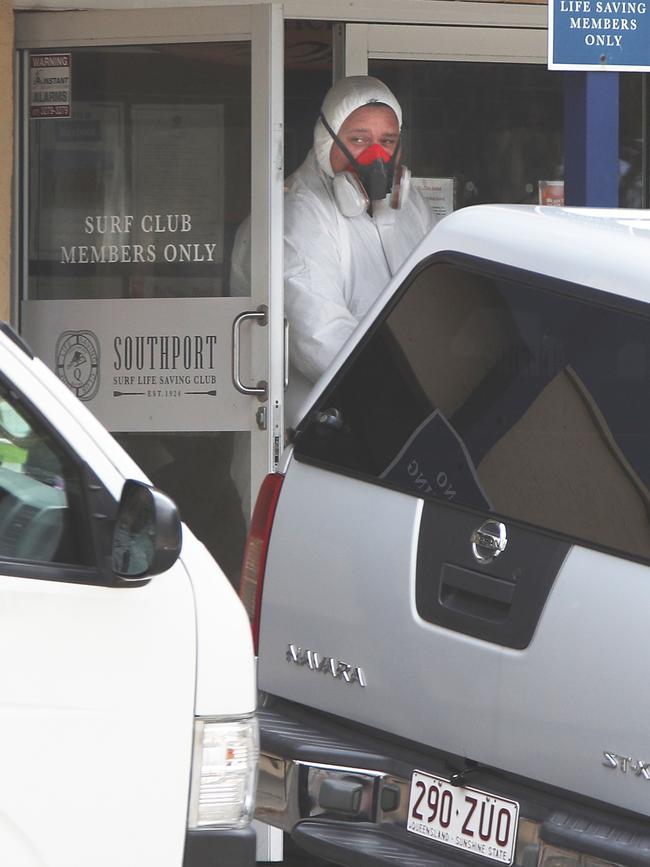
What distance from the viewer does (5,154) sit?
18.2ft

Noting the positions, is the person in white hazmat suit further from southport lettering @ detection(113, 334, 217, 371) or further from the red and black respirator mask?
southport lettering @ detection(113, 334, 217, 371)

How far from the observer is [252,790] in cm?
273

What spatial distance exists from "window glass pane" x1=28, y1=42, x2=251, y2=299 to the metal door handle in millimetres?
201

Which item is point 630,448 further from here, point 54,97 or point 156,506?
point 54,97

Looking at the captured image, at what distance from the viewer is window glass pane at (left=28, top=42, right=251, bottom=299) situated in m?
5.43

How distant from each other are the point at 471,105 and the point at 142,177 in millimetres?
1626

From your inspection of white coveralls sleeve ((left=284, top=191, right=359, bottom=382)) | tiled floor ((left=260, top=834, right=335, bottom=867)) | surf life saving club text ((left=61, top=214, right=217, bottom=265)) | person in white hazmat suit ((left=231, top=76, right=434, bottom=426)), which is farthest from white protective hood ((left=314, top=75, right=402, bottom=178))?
tiled floor ((left=260, top=834, right=335, bottom=867))

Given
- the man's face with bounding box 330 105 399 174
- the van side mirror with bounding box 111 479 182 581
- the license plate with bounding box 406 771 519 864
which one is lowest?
the license plate with bounding box 406 771 519 864

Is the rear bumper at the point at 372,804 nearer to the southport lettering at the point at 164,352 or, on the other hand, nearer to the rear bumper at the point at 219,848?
the rear bumper at the point at 219,848

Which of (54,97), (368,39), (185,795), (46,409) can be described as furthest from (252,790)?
(368,39)

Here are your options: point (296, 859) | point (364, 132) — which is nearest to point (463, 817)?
point (296, 859)

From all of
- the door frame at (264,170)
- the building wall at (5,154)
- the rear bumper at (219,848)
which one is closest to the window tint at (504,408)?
the rear bumper at (219,848)

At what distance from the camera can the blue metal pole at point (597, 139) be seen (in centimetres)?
446

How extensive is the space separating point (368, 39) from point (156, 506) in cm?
418
